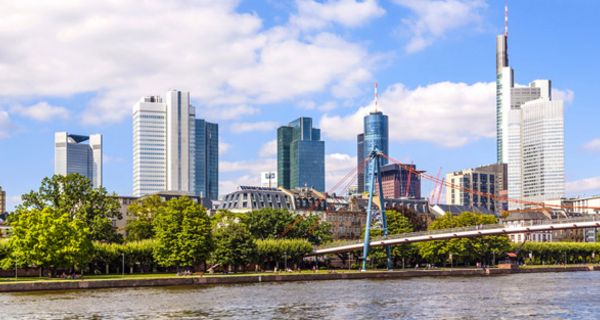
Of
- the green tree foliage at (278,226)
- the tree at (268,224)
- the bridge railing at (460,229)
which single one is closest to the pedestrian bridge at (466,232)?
the bridge railing at (460,229)

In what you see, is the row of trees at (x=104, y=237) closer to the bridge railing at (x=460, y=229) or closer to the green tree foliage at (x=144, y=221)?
the green tree foliage at (x=144, y=221)

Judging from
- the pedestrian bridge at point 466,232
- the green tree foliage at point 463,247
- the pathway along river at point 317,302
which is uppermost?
the pedestrian bridge at point 466,232

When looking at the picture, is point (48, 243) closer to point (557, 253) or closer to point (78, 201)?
point (78, 201)

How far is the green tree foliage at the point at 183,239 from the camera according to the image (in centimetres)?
10569

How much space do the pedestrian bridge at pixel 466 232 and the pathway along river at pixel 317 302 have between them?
18.0 meters

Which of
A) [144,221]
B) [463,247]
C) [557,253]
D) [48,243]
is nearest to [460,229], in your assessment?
[463,247]

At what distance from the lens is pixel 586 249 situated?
176875mm

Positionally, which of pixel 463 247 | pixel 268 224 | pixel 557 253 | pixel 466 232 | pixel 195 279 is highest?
pixel 268 224

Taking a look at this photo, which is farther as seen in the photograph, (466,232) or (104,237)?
(466,232)

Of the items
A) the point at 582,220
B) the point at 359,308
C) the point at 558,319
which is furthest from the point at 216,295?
the point at 582,220

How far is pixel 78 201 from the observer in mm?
117625

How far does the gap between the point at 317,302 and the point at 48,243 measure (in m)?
34.7

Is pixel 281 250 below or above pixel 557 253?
above

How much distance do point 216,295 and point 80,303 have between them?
1278cm
